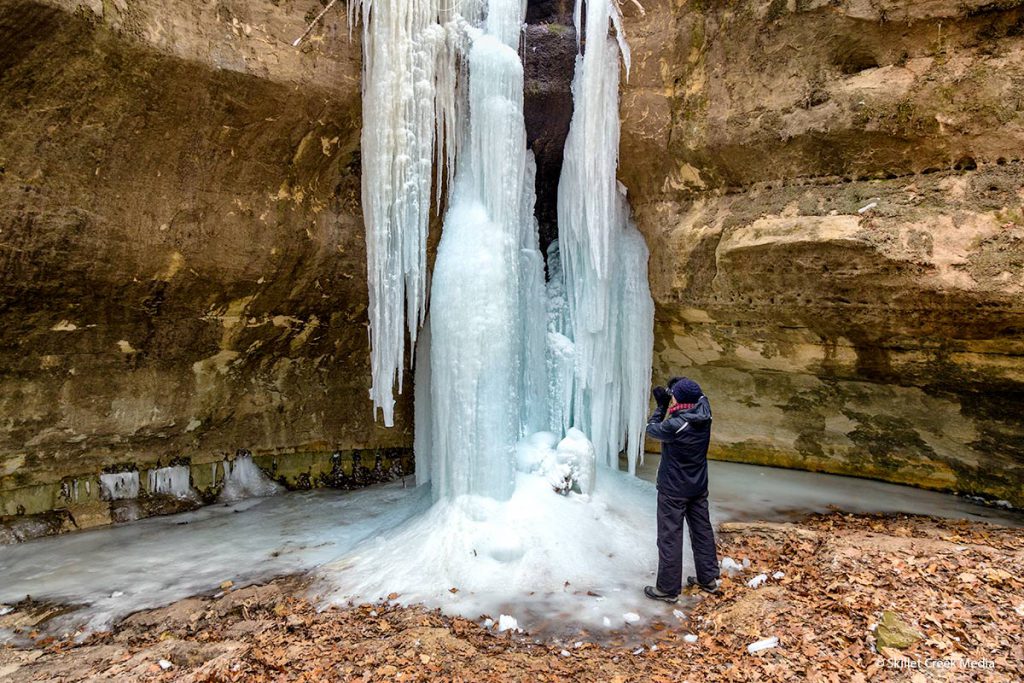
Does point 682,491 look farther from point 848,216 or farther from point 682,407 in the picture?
point 848,216

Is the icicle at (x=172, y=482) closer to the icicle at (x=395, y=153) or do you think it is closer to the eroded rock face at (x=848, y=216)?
the icicle at (x=395, y=153)

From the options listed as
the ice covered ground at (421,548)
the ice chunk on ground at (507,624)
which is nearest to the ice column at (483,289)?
the ice covered ground at (421,548)

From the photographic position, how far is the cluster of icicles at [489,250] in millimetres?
6082

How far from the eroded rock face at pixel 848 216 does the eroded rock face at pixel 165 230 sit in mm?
3842

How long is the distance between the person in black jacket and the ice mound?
0.91ft

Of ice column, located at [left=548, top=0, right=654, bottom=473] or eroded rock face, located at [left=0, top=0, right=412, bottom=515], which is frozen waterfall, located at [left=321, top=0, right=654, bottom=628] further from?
eroded rock face, located at [left=0, top=0, right=412, bottom=515]

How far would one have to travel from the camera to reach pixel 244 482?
8.17 metres

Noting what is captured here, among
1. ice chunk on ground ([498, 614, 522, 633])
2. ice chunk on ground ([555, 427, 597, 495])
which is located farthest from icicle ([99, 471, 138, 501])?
ice chunk on ground ([498, 614, 522, 633])

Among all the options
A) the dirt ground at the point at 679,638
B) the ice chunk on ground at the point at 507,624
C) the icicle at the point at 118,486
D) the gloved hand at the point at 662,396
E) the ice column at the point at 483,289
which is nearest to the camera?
the dirt ground at the point at 679,638

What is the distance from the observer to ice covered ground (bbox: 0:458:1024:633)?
495cm

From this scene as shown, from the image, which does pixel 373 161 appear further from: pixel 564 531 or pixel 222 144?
pixel 564 531

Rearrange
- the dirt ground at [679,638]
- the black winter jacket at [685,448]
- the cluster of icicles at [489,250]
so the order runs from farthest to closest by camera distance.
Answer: the cluster of icicles at [489,250] < the black winter jacket at [685,448] < the dirt ground at [679,638]

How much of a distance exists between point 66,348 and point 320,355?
279 centimetres

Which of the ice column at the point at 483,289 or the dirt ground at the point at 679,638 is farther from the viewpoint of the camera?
the ice column at the point at 483,289
